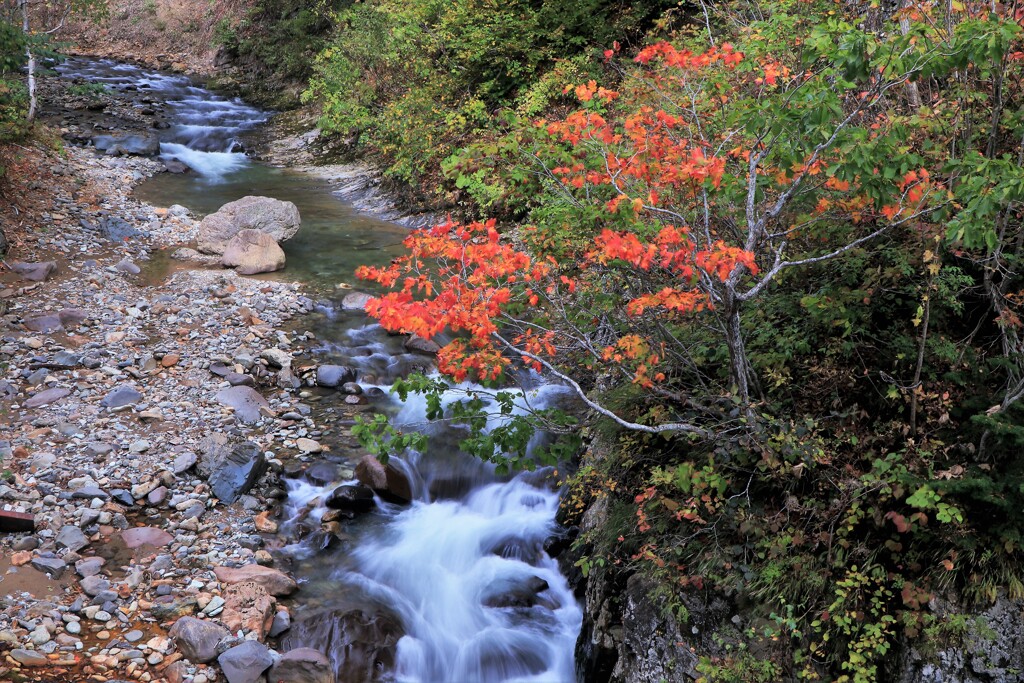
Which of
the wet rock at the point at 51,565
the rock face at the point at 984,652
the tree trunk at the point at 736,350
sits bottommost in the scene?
the wet rock at the point at 51,565

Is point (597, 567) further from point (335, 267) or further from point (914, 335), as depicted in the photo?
point (335, 267)

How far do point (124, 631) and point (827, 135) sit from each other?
19.1 ft

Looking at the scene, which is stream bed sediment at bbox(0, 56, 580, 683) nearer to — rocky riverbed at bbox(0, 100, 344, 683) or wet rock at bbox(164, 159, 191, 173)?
rocky riverbed at bbox(0, 100, 344, 683)

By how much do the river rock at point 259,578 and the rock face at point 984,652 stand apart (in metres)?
4.68

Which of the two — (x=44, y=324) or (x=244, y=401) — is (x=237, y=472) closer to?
(x=244, y=401)

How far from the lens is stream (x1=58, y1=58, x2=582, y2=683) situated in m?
5.66

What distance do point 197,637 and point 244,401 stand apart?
141 inches

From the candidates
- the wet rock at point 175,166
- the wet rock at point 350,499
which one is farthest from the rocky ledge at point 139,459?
the wet rock at point 175,166

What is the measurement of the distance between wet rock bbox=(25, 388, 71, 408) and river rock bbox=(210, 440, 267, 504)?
89.2 inches

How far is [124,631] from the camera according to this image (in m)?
5.03

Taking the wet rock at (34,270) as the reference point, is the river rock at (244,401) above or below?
below

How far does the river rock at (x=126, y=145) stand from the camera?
17062 mm

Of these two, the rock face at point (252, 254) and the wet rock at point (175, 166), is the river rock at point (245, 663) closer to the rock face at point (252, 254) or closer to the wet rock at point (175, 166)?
the rock face at point (252, 254)

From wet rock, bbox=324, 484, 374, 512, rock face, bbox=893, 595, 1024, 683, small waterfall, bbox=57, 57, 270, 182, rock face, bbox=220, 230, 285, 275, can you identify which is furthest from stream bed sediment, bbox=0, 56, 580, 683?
small waterfall, bbox=57, 57, 270, 182
